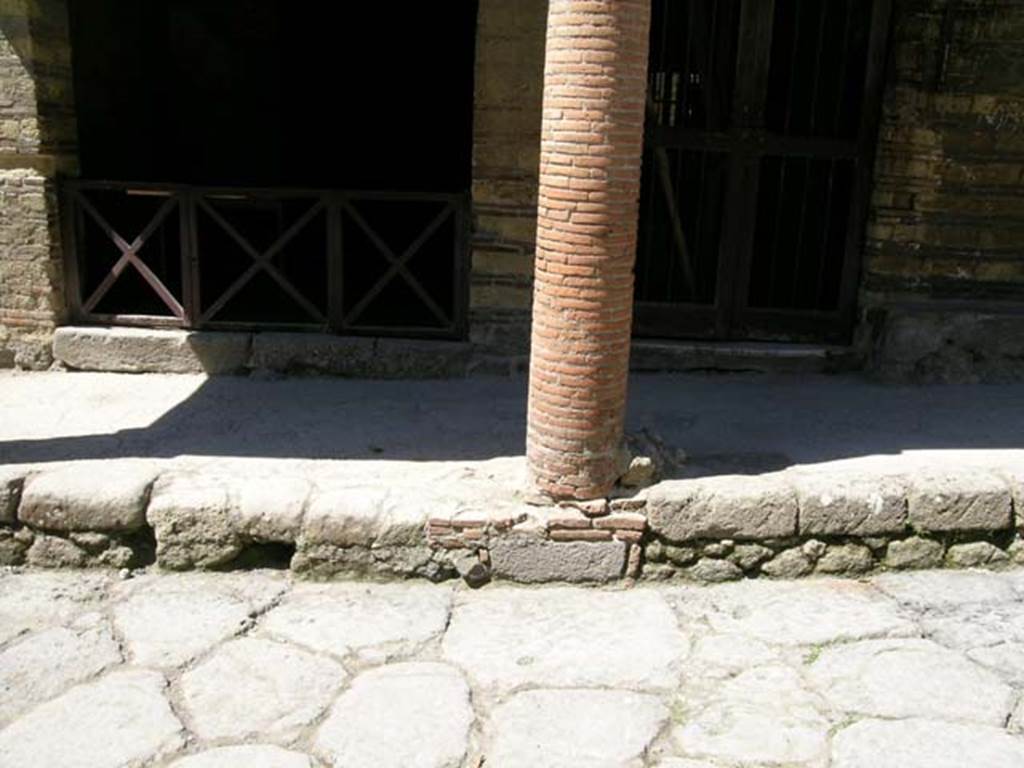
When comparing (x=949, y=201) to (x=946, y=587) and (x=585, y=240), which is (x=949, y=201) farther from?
(x=585, y=240)

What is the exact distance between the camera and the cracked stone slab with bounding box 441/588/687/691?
403 centimetres

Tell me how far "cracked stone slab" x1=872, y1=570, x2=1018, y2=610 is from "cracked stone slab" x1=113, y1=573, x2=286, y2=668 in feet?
9.53

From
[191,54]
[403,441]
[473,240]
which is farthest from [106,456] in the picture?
[191,54]

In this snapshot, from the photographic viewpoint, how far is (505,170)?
258 inches

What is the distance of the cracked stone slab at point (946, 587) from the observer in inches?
183

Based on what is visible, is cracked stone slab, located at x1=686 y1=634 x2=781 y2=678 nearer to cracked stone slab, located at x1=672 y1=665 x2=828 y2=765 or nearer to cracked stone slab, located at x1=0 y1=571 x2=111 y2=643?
cracked stone slab, located at x1=672 y1=665 x2=828 y2=765

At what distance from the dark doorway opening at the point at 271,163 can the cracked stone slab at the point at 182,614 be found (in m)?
2.70

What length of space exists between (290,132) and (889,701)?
28.8 ft

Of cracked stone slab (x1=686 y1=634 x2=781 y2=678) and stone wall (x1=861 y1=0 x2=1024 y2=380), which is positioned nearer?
cracked stone slab (x1=686 y1=634 x2=781 y2=678)

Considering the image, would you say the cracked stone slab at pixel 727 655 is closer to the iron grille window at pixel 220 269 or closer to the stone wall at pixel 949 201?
the stone wall at pixel 949 201

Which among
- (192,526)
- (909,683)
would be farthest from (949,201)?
(192,526)

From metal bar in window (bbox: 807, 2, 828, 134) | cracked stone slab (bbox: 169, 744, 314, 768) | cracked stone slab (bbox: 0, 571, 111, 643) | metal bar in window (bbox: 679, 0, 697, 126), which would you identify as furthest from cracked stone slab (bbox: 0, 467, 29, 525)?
metal bar in window (bbox: 807, 2, 828, 134)

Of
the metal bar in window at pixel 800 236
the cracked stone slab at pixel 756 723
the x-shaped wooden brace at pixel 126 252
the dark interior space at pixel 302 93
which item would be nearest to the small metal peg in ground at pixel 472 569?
the cracked stone slab at pixel 756 723

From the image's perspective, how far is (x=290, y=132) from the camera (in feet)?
35.3
